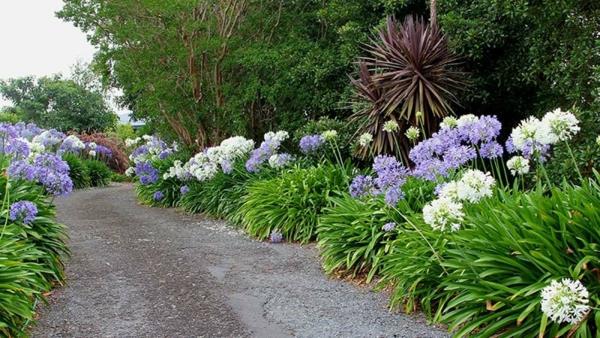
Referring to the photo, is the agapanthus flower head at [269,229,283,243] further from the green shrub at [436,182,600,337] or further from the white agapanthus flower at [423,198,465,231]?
the white agapanthus flower at [423,198,465,231]

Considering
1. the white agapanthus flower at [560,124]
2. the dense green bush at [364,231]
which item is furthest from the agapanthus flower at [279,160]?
the white agapanthus flower at [560,124]

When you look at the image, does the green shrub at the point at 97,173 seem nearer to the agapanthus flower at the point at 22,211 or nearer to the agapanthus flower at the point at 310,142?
the agapanthus flower at the point at 310,142

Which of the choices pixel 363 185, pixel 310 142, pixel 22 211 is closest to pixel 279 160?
pixel 310 142

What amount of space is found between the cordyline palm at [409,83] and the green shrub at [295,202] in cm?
88

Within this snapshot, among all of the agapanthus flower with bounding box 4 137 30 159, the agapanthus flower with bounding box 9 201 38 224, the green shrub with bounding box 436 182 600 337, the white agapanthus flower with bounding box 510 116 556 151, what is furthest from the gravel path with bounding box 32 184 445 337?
the white agapanthus flower with bounding box 510 116 556 151

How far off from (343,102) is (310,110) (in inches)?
66.1

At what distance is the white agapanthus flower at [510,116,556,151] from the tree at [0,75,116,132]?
86.4 feet

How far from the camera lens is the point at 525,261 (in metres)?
3.52

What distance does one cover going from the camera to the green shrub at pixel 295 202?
7.54 m

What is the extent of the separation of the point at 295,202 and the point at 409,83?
2.19m

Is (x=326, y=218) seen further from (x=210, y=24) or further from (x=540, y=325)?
(x=210, y=24)

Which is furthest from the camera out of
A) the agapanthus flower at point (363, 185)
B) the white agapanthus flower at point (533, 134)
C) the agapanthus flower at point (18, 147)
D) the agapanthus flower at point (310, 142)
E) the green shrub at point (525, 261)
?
the agapanthus flower at point (310, 142)

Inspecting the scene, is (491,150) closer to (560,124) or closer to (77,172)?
(560,124)

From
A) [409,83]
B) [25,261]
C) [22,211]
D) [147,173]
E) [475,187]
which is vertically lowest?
[25,261]
